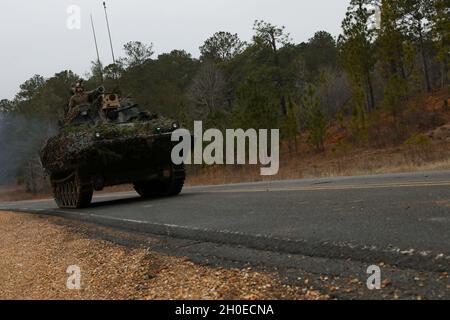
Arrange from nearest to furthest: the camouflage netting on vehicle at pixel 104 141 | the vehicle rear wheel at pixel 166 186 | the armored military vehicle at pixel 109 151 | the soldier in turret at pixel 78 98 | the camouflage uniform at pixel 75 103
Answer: the camouflage netting on vehicle at pixel 104 141 → the armored military vehicle at pixel 109 151 → the vehicle rear wheel at pixel 166 186 → the camouflage uniform at pixel 75 103 → the soldier in turret at pixel 78 98

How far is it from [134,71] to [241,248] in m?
46.0

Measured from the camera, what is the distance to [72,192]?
536 inches

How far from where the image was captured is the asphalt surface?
14.0 feet

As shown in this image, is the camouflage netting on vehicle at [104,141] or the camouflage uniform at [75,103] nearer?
the camouflage netting on vehicle at [104,141]

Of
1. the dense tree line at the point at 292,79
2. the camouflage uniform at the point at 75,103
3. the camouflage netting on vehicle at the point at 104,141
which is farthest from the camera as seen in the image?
the dense tree line at the point at 292,79

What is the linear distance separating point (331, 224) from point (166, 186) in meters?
8.82

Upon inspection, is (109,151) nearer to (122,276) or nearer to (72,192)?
(72,192)

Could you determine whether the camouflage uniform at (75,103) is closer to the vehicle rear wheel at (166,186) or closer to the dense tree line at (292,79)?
the vehicle rear wheel at (166,186)

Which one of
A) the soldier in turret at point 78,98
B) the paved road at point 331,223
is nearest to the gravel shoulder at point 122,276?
the paved road at point 331,223

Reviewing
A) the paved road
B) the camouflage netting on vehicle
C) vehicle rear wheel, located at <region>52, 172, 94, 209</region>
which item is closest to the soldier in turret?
vehicle rear wheel, located at <region>52, 172, 94, 209</region>

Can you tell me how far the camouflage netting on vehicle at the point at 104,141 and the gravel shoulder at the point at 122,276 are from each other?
4198 mm

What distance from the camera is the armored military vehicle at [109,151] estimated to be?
39.9 feet

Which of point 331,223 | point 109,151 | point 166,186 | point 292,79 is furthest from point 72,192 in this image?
point 292,79

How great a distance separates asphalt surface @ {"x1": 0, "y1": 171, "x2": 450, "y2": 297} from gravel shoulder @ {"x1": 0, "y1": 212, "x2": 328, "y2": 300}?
19.5 inches
